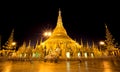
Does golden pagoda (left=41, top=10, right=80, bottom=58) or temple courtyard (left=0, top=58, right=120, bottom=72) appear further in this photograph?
golden pagoda (left=41, top=10, right=80, bottom=58)

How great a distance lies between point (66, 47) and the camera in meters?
40.0

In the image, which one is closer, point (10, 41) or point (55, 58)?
point (55, 58)

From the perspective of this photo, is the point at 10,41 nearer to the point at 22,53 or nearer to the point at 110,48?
the point at 22,53

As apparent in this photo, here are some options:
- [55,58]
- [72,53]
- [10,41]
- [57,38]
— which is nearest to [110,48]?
[72,53]

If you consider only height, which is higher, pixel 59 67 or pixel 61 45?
pixel 61 45

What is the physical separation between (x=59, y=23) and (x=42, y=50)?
19.8 m

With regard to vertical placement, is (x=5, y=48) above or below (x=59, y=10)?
below

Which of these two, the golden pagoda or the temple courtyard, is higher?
the golden pagoda

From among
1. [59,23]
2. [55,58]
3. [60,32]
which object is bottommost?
[55,58]

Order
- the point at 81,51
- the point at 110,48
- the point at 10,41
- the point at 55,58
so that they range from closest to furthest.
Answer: the point at 55,58 < the point at 110,48 < the point at 81,51 < the point at 10,41

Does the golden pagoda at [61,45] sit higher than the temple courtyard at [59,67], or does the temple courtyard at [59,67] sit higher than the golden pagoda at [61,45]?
the golden pagoda at [61,45]

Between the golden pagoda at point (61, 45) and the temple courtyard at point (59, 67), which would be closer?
the temple courtyard at point (59, 67)

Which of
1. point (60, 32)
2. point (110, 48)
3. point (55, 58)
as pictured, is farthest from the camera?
point (60, 32)

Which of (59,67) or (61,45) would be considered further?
(61,45)
